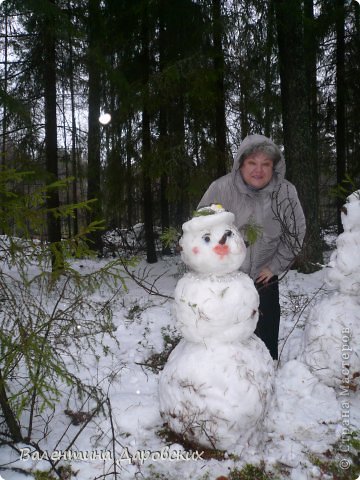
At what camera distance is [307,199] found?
22.2 ft

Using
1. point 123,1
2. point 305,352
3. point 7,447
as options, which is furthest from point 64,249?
point 123,1

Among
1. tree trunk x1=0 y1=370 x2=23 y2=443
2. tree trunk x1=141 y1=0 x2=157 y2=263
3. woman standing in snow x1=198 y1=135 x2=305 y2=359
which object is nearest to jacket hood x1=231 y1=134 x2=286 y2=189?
woman standing in snow x1=198 y1=135 x2=305 y2=359

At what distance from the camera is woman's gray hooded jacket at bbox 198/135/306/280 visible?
119 inches

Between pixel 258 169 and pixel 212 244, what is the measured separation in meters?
1.01

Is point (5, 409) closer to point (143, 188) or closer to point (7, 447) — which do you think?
point (7, 447)

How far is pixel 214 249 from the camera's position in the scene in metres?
2.29

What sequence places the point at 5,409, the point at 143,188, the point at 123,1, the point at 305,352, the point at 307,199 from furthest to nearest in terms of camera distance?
1. the point at 143,188
2. the point at 123,1
3. the point at 307,199
4. the point at 305,352
5. the point at 5,409

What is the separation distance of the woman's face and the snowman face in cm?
78

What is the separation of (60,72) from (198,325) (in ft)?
22.3

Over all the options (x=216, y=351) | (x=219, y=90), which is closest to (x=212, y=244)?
(x=216, y=351)

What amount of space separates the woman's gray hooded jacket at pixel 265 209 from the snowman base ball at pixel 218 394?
99cm

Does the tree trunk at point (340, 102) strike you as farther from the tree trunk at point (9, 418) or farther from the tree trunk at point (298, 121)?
the tree trunk at point (9, 418)

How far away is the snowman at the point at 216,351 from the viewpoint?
2287mm

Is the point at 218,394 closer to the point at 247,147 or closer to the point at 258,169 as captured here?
the point at 258,169
